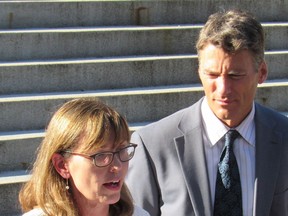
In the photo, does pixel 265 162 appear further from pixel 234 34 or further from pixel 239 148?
pixel 234 34

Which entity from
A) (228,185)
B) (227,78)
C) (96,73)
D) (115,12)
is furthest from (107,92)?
(227,78)

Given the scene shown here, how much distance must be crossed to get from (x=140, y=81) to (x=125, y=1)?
902 mm

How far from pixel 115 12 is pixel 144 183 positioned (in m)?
3.49

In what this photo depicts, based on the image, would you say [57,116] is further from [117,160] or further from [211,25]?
[211,25]

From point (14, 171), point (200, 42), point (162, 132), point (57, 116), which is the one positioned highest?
point (200, 42)

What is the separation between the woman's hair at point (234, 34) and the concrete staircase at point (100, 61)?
2.28 meters

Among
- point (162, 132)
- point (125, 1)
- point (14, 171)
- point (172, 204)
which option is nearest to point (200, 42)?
point (162, 132)

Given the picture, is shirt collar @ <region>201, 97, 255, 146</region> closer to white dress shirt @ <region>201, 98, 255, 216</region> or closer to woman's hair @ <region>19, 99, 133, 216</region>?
white dress shirt @ <region>201, 98, 255, 216</region>

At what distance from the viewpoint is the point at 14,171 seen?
4535 mm

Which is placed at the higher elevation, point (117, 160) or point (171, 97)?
point (117, 160)

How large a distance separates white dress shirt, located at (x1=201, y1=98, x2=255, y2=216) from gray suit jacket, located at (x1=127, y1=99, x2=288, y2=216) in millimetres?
28

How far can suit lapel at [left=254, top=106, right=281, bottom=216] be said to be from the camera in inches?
104

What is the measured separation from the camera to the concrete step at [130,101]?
481 cm

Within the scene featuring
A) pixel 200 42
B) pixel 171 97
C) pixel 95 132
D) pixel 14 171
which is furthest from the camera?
pixel 171 97
